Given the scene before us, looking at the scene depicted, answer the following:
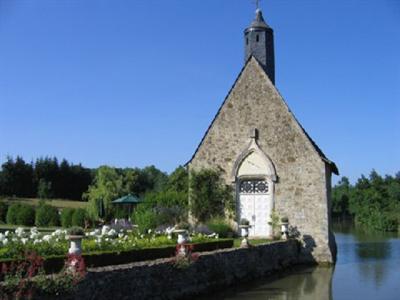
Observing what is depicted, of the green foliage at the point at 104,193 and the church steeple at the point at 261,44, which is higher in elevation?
the church steeple at the point at 261,44

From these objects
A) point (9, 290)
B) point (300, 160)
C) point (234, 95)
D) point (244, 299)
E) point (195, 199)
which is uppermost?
point (234, 95)

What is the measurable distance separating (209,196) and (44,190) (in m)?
41.5

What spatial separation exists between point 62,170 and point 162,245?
53625mm

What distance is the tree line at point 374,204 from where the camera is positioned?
46500mm

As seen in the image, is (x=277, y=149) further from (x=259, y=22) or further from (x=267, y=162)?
(x=259, y=22)

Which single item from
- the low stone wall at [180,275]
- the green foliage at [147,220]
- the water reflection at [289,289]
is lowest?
the water reflection at [289,289]

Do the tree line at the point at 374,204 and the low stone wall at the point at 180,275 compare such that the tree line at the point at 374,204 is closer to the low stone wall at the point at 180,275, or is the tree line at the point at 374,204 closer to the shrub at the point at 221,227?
the shrub at the point at 221,227

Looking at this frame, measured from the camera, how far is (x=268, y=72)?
24.3 m

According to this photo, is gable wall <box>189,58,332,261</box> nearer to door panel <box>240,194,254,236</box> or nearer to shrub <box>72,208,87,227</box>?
door panel <box>240,194,254,236</box>

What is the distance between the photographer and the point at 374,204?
53125mm

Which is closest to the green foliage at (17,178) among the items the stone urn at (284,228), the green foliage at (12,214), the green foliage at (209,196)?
the green foliage at (12,214)

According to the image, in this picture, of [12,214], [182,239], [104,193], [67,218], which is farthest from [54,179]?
[182,239]

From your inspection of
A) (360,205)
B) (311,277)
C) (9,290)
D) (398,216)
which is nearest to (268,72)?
(311,277)

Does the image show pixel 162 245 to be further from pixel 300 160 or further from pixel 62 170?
pixel 62 170
